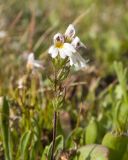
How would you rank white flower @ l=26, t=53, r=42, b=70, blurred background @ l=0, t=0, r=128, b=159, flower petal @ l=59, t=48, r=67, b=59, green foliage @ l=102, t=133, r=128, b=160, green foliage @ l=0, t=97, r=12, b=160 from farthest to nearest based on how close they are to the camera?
1. blurred background @ l=0, t=0, r=128, b=159
2. white flower @ l=26, t=53, r=42, b=70
3. green foliage @ l=0, t=97, r=12, b=160
4. green foliage @ l=102, t=133, r=128, b=160
5. flower petal @ l=59, t=48, r=67, b=59

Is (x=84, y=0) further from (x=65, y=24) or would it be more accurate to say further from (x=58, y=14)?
(x=65, y=24)

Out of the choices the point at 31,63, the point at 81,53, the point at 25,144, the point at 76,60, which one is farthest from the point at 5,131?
the point at 81,53

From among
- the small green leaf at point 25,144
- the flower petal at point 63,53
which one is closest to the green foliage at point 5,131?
the small green leaf at point 25,144

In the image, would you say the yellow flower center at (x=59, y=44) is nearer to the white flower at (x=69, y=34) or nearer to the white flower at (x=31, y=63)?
the white flower at (x=69, y=34)

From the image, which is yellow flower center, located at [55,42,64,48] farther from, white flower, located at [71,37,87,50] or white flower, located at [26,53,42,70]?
white flower, located at [26,53,42,70]

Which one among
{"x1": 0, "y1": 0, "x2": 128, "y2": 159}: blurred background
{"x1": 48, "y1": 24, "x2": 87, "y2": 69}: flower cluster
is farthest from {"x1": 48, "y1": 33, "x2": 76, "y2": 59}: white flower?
{"x1": 0, "y1": 0, "x2": 128, "y2": 159}: blurred background

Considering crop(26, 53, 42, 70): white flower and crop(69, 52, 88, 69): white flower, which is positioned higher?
crop(26, 53, 42, 70): white flower

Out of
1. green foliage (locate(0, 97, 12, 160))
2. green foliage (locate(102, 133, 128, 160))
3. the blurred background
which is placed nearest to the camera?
green foliage (locate(102, 133, 128, 160))

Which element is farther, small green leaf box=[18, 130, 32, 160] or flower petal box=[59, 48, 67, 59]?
small green leaf box=[18, 130, 32, 160]
